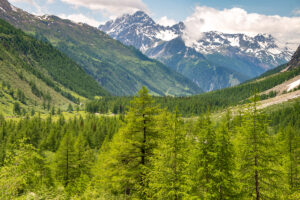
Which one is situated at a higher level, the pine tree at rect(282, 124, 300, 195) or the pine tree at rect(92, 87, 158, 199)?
the pine tree at rect(92, 87, 158, 199)

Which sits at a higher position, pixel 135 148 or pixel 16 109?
pixel 16 109

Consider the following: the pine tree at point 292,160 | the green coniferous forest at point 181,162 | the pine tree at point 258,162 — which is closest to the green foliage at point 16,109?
the green coniferous forest at point 181,162

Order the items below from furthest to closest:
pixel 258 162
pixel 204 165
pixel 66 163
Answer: pixel 66 163
pixel 258 162
pixel 204 165

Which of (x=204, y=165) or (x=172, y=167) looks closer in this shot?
(x=204, y=165)

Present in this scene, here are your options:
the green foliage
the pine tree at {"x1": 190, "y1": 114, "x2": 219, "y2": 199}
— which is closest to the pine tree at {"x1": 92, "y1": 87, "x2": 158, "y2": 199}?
the pine tree at {"x1": 190, "y1": 114, "x2": 219, "y2": 199}

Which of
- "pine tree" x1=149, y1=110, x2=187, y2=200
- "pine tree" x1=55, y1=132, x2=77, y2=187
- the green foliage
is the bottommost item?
"pine tree" x1=55, y1=132, x2=77, y2=187

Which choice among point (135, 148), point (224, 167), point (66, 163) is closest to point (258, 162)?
point (224, 167)

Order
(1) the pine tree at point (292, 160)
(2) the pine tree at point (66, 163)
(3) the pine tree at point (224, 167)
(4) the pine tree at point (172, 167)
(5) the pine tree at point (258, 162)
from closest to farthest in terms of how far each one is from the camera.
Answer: (3) the pine tree at point (224, 167)
(4) the pine tree at point (172, 167)
(5) the pine tree at point (258, 162)
(1) the pine tree at point (292, 160)
(2) the pine tree at point (66, 163)

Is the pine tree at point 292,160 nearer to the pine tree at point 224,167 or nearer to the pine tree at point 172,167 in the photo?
the pine tree at point 224,167

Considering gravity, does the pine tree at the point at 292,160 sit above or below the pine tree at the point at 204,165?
below

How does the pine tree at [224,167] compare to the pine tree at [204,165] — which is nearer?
the pine tree at [224,167]

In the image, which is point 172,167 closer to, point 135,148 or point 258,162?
point 135,148

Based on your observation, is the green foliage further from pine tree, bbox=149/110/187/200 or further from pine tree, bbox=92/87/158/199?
pine tree, bbox=149/110/187/200

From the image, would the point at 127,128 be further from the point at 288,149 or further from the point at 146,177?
the point at 288,149
